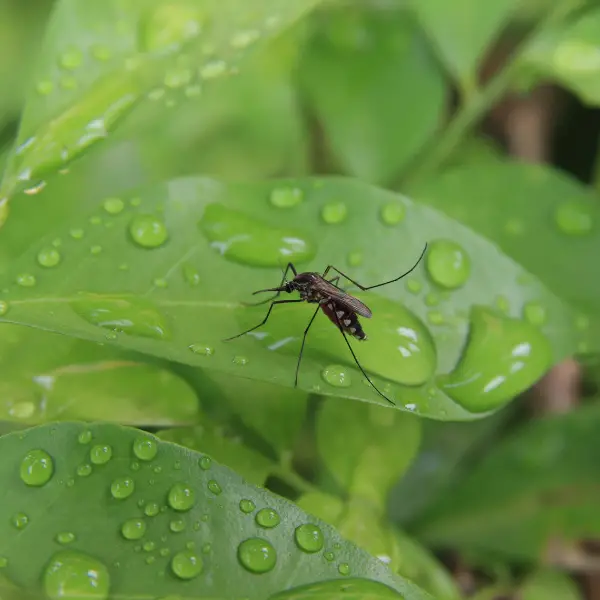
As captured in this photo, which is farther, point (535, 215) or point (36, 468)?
point (535, 215)

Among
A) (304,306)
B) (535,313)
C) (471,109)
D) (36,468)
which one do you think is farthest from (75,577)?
(471,109)

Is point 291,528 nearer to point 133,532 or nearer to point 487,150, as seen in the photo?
point 133,532

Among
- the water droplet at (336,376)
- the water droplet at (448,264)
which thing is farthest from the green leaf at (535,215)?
the water droplet at (336,376)

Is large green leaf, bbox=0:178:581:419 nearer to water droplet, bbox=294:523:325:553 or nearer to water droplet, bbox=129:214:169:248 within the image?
water droplet, bbox=129:214:169:248

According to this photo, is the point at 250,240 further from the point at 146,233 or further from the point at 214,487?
the point at 214,487

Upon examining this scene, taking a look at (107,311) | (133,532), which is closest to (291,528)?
(133,532)

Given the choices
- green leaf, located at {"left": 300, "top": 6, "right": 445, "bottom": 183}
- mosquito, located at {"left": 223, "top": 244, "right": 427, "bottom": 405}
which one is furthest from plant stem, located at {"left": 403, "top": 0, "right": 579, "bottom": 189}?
mosquito, located at {"left": 223, "top": 244, "right": 427, "bottom": 405}
